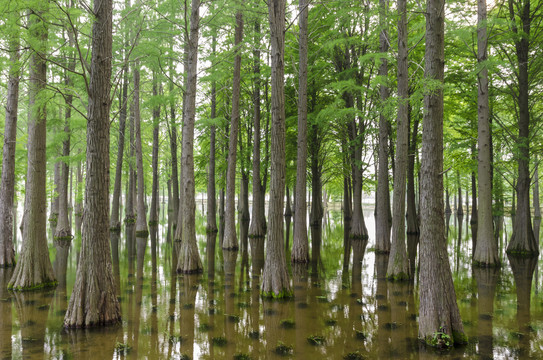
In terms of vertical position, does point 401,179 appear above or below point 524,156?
below

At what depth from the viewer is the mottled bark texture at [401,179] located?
9984 millimetres

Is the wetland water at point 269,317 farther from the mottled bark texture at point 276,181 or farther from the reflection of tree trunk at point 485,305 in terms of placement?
the mottled bark texture at point 276,181

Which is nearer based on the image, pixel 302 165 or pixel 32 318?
pixel 32 318

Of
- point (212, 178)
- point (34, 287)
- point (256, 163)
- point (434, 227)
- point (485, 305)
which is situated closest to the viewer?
point (434, 227)

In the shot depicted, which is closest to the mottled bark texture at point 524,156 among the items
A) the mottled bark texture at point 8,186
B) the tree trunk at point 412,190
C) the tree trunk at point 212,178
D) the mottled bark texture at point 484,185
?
the mottled bark texture at point 484,185

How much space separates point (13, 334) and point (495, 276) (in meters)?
11.5

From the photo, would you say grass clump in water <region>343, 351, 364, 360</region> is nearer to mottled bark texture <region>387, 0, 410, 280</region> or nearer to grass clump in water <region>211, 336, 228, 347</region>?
grass clump in water <region>211, 336, 228, 347</region>

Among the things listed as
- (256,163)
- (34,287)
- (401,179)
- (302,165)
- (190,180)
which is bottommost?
(34,287)

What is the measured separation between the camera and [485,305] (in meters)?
7.59

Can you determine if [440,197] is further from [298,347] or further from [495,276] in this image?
[495,276]

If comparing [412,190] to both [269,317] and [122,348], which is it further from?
[122,348]

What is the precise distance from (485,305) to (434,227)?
3359mm

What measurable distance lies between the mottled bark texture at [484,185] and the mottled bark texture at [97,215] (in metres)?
10.8

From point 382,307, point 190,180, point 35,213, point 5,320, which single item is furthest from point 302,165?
point 5,320
